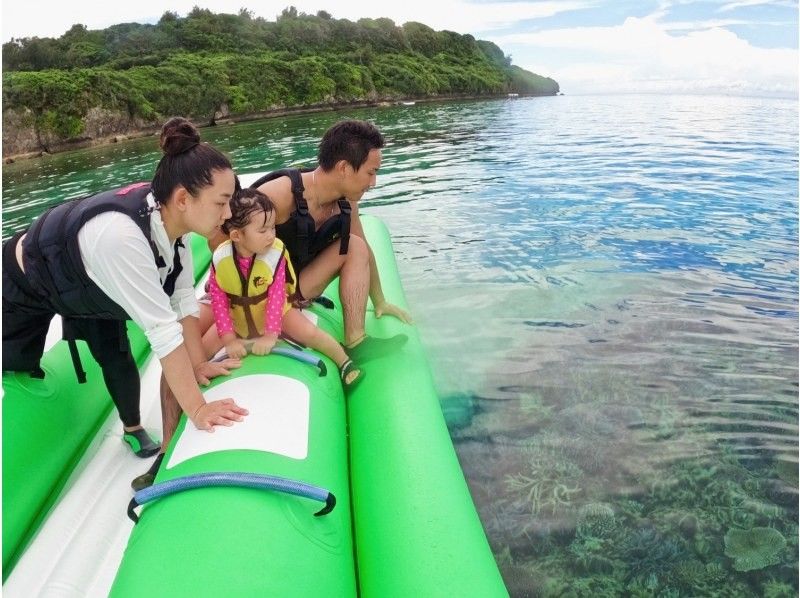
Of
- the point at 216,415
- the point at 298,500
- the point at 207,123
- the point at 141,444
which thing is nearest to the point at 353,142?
the point at 216,415

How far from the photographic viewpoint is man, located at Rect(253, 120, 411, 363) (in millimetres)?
2707

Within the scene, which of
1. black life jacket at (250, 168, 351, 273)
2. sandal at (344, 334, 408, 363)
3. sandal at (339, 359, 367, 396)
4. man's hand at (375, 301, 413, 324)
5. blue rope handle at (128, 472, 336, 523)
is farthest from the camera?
man's hand at (375, 301, 413, 324)

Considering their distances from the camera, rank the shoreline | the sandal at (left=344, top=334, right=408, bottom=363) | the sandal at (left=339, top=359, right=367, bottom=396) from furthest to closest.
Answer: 1. the shoreline
2. the sandal at (left=344, top=334, right=408, bottom=363)
3. the sandal at (left=339, top=359, right=367, bottom=396)

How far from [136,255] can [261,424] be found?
64cm

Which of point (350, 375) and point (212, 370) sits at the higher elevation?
point (212, 370)

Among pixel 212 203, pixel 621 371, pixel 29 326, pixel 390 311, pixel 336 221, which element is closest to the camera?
pixel 212 203

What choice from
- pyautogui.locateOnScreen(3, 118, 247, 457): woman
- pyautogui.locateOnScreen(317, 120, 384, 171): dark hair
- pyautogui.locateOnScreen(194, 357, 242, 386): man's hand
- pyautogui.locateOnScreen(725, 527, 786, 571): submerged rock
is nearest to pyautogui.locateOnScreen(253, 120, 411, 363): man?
pyautogui.locateOnScreen(317, 120, 384, 171): dark hair

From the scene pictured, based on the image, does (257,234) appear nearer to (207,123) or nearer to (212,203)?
(212,203)

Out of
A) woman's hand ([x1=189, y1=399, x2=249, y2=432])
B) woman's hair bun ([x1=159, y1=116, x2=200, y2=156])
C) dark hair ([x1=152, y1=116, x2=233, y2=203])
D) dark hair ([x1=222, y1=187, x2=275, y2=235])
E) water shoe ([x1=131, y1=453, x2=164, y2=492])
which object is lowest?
water shoe ([x1=131, y1=453, x2=164, y2=492])

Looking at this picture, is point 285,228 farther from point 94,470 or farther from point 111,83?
point 111,83

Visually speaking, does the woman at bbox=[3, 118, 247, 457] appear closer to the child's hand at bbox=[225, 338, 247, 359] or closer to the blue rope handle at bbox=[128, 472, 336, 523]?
the child's hand at bbox=[225, 338, 247, 359]

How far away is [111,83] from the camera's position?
3031 cm

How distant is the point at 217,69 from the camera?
125ft

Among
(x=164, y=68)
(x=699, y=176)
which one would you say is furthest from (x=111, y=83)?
(x=699, y=176)
